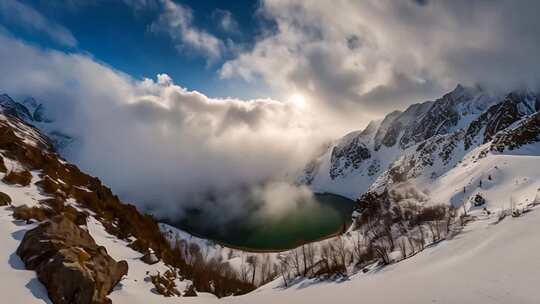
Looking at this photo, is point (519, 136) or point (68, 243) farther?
point (519, 136)

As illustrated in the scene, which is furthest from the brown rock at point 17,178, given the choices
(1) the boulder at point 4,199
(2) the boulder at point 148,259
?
(2) the boulder at point 148,259

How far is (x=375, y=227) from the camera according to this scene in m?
112

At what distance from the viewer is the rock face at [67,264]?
19.4 metres

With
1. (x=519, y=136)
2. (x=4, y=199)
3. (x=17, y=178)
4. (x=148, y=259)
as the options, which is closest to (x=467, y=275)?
(x=148, y=259)

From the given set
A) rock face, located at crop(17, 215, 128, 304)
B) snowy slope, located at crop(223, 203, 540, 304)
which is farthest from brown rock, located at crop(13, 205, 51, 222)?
snowy slope, located at crop(223, 203, 540, 304)

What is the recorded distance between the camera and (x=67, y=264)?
65.5ft

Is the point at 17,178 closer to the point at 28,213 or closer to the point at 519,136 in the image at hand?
the point at 28,213

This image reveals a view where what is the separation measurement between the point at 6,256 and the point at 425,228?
81.0 meters

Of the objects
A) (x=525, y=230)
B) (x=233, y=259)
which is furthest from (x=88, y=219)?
(x=233, y=259)

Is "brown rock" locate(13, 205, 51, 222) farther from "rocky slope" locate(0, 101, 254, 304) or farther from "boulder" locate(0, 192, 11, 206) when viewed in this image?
"boulder" locate(0, 192, 11, 206)

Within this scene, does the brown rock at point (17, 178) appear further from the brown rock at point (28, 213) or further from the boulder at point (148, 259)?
the boulder at point (148, 259)

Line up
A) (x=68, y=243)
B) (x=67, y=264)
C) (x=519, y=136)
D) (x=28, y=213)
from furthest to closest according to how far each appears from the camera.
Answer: (x=519, y=136) → (x=28, y=213) → (x=68, y=243) → (x=67, y=264)

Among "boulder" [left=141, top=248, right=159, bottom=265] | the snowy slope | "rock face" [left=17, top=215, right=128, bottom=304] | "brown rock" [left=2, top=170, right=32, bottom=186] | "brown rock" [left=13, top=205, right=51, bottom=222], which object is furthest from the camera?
"boulder" [left=141, top=248, right=159, bottom=265]

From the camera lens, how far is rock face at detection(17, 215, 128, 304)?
1941 centimetres
